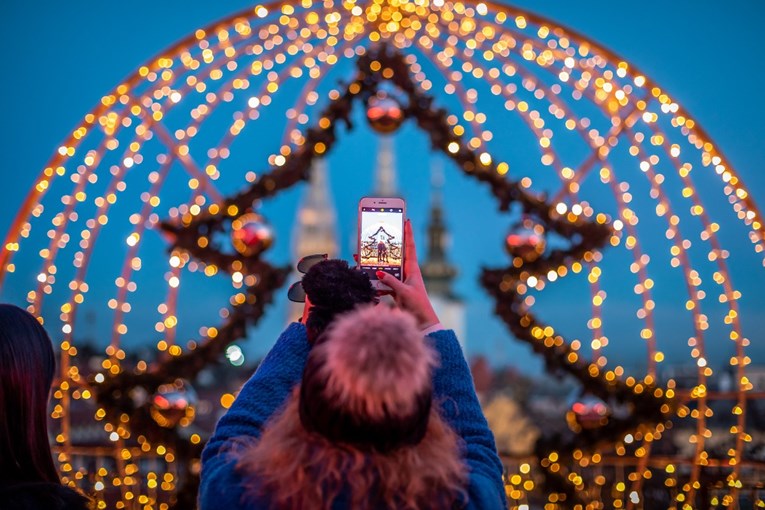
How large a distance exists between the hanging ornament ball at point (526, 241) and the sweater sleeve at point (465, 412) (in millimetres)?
4025

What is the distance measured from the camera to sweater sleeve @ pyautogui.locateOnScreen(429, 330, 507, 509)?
1812 mm

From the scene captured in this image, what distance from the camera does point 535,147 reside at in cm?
2764

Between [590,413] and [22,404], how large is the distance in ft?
15.7

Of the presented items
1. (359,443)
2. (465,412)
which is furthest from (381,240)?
(359,443)

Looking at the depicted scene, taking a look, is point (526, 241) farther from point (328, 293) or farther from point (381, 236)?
point (328, 293)

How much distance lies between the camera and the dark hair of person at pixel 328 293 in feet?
6.33

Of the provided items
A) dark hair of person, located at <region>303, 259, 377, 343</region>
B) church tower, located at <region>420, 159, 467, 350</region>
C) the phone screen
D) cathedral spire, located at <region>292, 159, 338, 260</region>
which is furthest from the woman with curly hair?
church tower, located at <region>420, 159, 467, 350</region>

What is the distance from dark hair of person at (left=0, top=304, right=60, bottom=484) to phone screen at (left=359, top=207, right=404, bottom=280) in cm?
87

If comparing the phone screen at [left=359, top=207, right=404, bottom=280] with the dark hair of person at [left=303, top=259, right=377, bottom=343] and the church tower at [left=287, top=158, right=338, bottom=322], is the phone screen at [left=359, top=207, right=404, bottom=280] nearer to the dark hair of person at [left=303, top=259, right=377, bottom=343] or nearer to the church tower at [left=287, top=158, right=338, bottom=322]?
the dark hair of person at [left=303, top=259, right=377, bottom=343]

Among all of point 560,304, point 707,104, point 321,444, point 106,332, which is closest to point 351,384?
point 321,444

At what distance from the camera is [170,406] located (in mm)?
5762

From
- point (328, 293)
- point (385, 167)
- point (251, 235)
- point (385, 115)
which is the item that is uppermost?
point (385, 167)

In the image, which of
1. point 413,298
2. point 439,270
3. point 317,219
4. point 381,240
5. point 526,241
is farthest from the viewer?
point 439,270

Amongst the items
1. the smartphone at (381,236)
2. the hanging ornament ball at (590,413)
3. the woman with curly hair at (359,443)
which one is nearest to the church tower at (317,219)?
the hanging ornament ball at (590,413)
